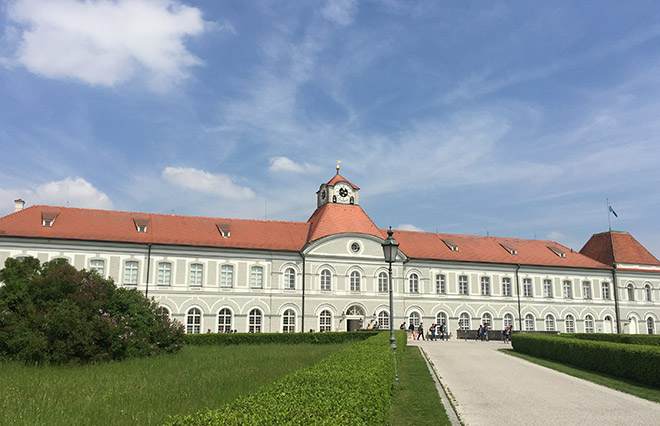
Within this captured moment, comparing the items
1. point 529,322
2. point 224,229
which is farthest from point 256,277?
point 529,322

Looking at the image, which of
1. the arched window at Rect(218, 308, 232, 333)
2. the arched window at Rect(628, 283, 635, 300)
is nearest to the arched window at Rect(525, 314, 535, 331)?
the arched window at Rect(628, 283, 635, 300)

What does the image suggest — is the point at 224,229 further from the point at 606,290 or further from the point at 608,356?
the point at 606,290

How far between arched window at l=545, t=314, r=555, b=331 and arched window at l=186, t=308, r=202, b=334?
97.8 ft

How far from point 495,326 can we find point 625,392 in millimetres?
30143

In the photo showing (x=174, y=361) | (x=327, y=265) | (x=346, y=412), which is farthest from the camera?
(x=327, y=265)

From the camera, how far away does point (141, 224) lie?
132 feet

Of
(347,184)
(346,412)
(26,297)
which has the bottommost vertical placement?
(346,412)

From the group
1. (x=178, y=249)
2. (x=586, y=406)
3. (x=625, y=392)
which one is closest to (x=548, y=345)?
(x=625, y=392)

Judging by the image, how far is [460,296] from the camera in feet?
148

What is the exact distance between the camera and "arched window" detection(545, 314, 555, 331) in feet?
154

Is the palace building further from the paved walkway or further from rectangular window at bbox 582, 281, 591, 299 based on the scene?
the paved walkway

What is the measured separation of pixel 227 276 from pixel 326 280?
7686 millimetres

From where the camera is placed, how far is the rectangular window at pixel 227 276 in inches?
1582

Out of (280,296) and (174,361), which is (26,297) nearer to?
(174,361)
